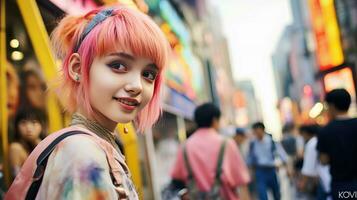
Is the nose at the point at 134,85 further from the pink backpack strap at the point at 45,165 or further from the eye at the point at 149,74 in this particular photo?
the pink backpack strap at the point at 45,165

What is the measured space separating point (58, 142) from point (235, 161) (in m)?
2.92

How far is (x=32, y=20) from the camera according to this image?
3543 millimetres

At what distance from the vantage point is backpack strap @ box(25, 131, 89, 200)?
1.26m

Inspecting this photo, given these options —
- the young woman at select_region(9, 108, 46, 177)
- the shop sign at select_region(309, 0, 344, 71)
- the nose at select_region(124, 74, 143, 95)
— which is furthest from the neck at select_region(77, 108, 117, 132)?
the shop sign at select_region(309, 0, 344, 71)

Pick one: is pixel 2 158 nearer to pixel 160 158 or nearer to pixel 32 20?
pixel 32 20

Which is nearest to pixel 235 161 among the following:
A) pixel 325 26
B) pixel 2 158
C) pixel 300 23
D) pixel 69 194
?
pixel 2 158

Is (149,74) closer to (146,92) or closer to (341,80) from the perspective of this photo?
(146,92)

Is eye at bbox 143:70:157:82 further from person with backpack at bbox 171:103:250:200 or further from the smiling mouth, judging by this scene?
person with backpack at bbox 171:103:250:200

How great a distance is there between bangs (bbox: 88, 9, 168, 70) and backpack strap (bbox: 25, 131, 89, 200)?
330mm

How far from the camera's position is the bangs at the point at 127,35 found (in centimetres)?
141

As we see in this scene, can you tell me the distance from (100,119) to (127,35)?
33 centimetres

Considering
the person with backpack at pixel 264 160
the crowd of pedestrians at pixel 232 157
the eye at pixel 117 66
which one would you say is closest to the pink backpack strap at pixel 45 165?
the eye at pixel 117 66

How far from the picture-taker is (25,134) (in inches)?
140

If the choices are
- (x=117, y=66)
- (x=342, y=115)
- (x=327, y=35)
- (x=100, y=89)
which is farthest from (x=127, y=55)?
(x=327, y=35)
